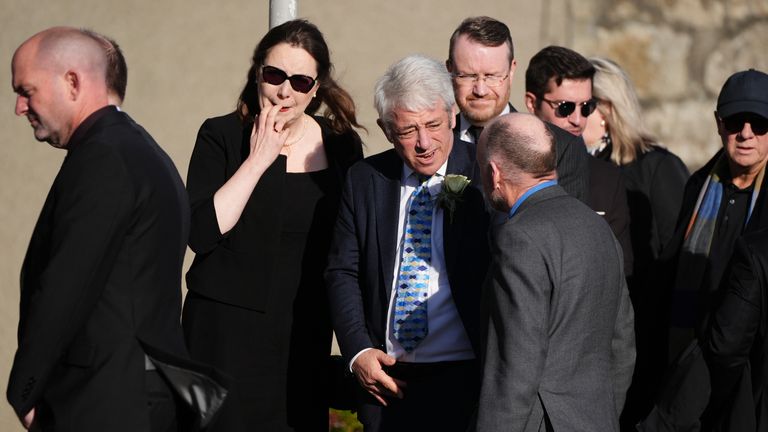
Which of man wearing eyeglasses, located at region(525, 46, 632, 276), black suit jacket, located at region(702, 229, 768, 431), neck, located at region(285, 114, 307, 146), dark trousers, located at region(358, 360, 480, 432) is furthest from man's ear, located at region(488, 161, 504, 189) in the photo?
man wearing eyeglasses, located at region(525, 46, 632, 276)

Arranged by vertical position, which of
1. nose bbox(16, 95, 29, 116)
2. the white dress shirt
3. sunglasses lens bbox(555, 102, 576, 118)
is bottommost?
the white dress shirt

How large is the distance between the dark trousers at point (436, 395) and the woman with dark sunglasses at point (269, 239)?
648 mm

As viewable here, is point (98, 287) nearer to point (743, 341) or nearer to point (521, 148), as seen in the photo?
point (521, 148)

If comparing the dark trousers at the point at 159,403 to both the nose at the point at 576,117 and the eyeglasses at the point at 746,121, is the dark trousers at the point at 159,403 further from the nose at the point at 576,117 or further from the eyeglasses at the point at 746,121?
the nose at the point at 576,117

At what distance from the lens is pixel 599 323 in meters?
3.88

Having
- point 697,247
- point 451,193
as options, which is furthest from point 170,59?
point 697,247

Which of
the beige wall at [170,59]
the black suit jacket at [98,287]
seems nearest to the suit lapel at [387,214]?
the black suit jacket at [98,287]

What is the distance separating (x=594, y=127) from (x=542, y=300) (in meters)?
2.85

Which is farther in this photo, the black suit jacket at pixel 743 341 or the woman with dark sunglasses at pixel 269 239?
the woman with dark sunglasses at pixel 269 239

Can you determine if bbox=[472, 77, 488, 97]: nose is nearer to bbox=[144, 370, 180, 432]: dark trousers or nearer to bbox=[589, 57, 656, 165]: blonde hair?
bbox=[589, 57, 656, 165]: blonde hair

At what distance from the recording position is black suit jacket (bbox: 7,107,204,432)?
3609mm

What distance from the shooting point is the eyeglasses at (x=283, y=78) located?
4.91 meters

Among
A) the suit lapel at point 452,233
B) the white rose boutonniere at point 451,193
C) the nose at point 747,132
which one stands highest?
the nose at point 747,132

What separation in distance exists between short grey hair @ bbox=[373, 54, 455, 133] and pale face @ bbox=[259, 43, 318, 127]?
49 centimetres
